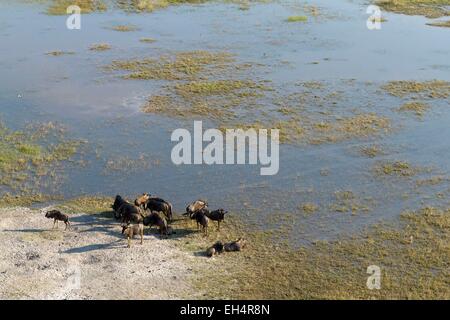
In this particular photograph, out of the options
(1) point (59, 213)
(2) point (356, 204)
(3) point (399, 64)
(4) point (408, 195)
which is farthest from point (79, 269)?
(3) point (399, 64)

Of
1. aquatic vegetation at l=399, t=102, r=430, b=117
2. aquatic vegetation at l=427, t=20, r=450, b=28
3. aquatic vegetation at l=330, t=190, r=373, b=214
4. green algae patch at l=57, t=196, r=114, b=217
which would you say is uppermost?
aquatic vegetation at l=427, t=20, r=450, b=28

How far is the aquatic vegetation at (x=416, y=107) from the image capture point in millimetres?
31358

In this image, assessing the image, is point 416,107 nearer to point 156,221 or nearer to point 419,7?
point 156,221

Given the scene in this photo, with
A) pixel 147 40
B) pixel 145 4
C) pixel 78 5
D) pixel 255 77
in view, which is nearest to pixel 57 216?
pixel 255 77

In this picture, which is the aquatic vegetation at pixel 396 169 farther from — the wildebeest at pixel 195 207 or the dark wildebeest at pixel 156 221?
the dark wildebeest at pixel 156 221

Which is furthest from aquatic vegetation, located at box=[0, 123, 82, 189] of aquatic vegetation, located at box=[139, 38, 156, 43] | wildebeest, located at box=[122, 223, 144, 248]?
aquatic vegetation, located at box=[139, 38, 156, 43]

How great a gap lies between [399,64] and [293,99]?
408 inches

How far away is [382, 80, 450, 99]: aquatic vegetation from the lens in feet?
111

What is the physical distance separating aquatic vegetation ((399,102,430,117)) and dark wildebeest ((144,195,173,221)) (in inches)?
615

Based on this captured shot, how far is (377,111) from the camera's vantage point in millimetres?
31250

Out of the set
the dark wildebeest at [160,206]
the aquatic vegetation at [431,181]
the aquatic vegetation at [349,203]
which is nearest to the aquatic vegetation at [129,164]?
the dark wildebeest at [160,206]

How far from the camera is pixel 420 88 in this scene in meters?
34.7

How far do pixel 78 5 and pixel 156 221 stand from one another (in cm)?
3824

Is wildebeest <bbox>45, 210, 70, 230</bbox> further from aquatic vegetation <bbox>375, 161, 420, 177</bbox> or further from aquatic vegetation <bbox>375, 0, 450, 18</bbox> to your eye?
aquatic vegetation <bbox>375, 0, 450, 18</bbox>
